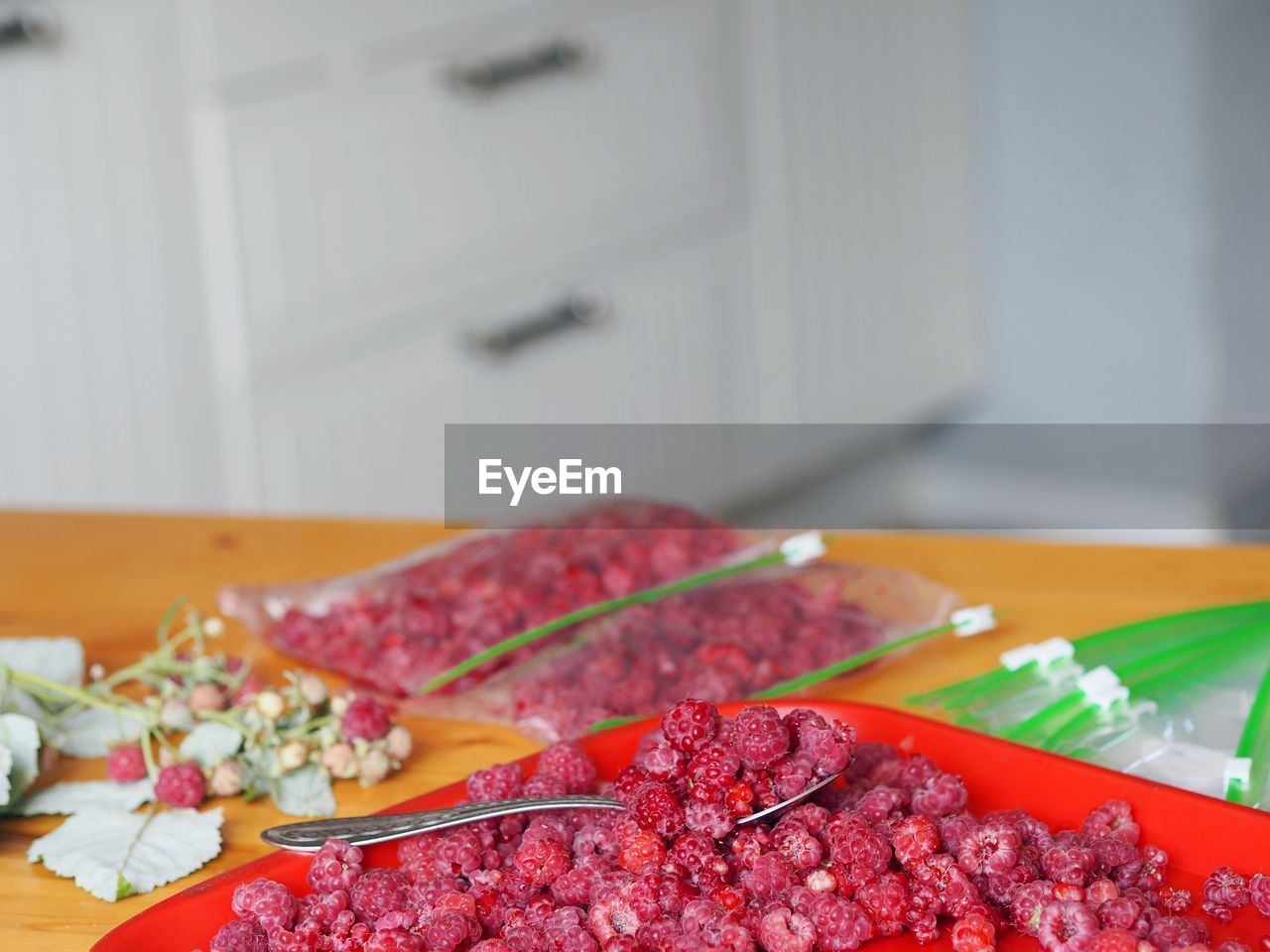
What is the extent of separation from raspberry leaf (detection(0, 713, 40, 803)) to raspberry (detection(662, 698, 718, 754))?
0.37 metres

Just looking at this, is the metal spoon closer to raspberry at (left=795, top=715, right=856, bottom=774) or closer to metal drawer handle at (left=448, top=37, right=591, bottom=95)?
raspberry at (left=795, top=715, right=856, bottom=774)

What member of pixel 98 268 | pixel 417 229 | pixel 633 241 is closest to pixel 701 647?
pixel 98 268

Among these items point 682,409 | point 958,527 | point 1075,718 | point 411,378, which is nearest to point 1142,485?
point 958,527

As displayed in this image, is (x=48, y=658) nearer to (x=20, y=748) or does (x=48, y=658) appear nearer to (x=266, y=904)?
(x=20, y=748)

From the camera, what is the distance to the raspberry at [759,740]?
2.32 ft

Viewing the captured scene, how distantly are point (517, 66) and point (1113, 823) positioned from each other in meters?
2.06

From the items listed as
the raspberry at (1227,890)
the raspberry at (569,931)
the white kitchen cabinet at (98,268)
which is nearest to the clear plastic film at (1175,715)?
the raspberry at (1227,890)

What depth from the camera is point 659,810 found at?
70 centimetres

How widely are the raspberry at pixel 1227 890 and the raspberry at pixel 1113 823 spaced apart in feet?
0.14

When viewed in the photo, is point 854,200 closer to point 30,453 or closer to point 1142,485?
point 1142,485

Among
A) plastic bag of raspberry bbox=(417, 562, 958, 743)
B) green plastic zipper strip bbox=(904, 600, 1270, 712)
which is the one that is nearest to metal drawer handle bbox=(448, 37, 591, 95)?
plastic bag of raspberry bbox=(417, 562, 958, 743)

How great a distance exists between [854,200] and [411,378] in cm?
138

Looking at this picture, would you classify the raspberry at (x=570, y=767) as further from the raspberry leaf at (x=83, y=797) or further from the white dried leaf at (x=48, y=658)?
the white dried leaf at (x=48, y=658)

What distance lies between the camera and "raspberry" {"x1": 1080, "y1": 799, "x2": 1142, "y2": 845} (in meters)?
0.72
